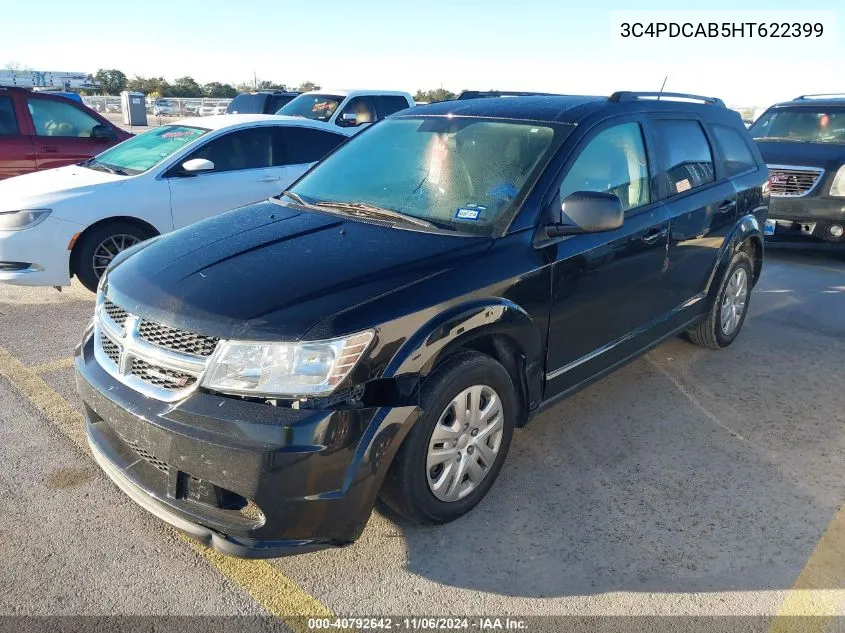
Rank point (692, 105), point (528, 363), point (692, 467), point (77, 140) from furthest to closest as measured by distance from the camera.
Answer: point (77, 140) → point (692, 105) → point (692, 467) → point (528, 363)

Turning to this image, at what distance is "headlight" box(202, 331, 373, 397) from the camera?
95.2 inches

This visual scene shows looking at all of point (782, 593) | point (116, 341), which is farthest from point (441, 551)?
point (116, 341)

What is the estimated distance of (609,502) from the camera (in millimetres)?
3238

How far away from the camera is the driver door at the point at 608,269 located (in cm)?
338

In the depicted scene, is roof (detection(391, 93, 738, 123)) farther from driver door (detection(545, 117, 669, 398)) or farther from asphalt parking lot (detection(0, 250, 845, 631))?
asphalt parking lot (detection(0, 250, 845, 631))

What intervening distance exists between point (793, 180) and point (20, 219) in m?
8.16

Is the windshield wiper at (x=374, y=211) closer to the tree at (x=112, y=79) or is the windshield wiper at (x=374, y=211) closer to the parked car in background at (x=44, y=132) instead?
the parked car in background at (x=44, y=132)

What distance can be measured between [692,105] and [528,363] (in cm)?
253

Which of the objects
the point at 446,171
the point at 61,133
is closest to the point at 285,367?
the point at 446,171

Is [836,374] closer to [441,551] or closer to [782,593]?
[782,593]

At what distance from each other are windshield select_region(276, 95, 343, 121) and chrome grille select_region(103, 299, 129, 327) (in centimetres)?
912

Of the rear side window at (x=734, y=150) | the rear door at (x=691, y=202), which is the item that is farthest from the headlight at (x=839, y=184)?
the rear door at (x=691, y=202)

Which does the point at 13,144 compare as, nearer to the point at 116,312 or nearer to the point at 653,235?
the point at 116,312

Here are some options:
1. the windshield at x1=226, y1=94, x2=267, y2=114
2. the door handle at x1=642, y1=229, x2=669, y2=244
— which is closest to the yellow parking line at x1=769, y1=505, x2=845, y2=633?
the door handle at x1=642, y1=229, x2=669, y2=244
